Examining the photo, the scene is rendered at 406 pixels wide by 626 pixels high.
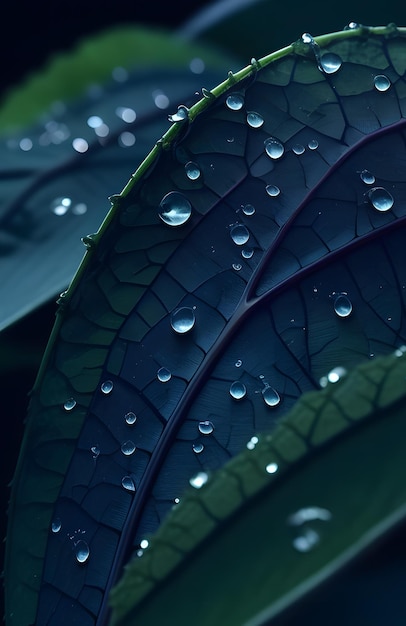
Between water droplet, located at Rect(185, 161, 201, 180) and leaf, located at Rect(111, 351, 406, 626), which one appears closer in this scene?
leaf, located at Rect(111, 351, 406, 626)

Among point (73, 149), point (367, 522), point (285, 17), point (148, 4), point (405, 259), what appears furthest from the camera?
point (148, 4)

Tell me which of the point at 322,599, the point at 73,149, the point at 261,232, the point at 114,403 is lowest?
the point at 322,599

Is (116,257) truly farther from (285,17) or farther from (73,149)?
(285,17)

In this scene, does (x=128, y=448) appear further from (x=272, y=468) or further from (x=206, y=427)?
(x=272, y=468)

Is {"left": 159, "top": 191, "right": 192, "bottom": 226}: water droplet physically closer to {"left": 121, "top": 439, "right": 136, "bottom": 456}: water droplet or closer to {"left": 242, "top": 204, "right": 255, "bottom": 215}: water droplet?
{"left": 242, "top": 204, "right": 255, "bottom": 215}: water droplet

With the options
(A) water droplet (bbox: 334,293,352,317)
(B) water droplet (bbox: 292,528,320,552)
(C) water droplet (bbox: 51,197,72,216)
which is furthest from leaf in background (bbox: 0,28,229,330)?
(B) water droplet (bbox: 292,528,320,552)

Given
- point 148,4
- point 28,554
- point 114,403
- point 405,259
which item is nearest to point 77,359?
point 114,403

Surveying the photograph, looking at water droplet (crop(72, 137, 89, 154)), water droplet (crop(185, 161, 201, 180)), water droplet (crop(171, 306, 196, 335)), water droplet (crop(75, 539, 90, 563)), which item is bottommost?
water droplet (crop(75, 539, 90, 563))
